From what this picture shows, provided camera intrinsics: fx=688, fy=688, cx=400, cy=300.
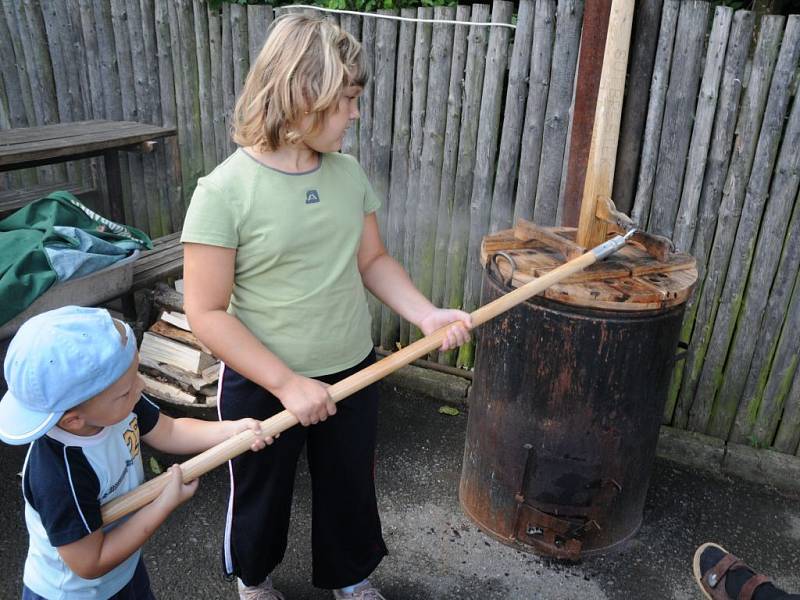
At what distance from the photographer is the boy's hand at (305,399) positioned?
1801 millimetres

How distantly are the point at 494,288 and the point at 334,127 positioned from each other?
42.1 inches

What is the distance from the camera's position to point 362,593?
2.55 m

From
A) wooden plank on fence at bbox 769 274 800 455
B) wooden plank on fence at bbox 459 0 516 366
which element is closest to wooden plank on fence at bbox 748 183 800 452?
wooden plank on fence at bbox 769 274 800 455

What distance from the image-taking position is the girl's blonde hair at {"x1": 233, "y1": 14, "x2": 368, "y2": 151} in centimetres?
171

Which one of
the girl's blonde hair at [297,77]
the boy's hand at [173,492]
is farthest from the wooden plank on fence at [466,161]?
the boy's hand at [173,492]

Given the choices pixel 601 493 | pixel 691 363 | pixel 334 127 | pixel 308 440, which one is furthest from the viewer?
pixel 691 363

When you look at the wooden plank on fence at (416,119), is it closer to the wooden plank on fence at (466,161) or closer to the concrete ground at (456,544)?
the wooden plank on fence at (466,161)

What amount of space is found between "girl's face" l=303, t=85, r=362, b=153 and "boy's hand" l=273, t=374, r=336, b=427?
632 millimetres

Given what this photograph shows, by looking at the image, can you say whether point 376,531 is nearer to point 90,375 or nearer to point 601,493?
point 601,493

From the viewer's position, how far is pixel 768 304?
11.0 feet

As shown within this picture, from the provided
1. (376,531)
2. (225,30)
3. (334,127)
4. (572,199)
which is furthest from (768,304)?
(225,30)

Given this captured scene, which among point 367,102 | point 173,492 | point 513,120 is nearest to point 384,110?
point 367,102

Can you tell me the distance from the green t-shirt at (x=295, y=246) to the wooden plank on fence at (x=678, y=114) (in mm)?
1808

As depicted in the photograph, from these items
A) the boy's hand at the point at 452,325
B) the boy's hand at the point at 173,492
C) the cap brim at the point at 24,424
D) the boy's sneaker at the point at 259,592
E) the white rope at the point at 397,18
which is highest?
the white rope at the point at 397,18
